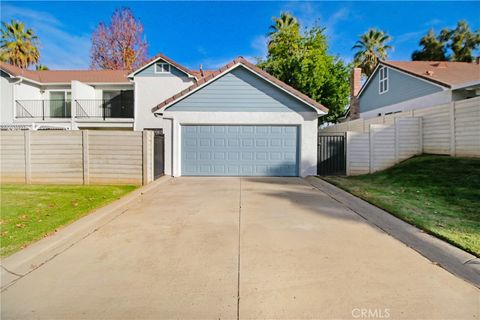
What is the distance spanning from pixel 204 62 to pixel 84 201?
18.1 meters

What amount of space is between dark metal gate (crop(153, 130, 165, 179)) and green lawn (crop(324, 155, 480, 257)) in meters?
6.88

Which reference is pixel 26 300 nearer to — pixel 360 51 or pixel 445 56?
pixel 360 51

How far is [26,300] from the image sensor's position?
2.76m

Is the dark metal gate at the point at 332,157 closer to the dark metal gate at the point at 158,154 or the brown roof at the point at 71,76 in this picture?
the dark metal gate at the point at 158,154

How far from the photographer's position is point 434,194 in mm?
7488

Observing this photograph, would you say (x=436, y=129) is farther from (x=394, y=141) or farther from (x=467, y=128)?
(x=394, y=141)

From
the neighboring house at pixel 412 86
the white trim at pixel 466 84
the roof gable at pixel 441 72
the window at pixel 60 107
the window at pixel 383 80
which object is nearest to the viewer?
the white trim at pixel 466 84

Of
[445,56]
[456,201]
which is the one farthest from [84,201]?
[445,56]

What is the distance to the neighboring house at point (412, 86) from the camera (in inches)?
561

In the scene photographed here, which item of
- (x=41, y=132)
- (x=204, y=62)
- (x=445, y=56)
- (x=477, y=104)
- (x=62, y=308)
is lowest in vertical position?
(x=62, y=308)

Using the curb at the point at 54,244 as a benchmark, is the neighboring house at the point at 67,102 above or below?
above

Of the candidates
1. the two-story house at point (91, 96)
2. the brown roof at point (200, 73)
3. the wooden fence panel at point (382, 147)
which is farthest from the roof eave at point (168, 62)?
the wooden fence panel at point (382, 147)

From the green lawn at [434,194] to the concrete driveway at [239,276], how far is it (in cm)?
112

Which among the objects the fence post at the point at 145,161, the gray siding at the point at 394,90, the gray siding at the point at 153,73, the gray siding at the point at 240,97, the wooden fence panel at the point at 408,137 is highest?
the gray siding at the point at 153,73
